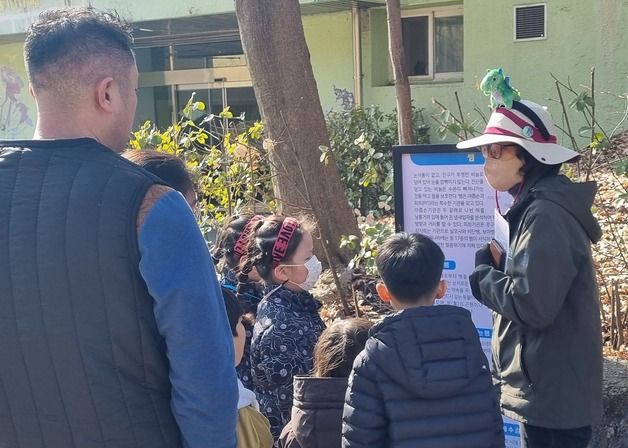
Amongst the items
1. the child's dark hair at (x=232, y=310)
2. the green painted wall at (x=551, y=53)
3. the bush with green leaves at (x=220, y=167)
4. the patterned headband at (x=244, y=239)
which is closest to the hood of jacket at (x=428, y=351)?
the child's dark hair at (x=232, y=310)

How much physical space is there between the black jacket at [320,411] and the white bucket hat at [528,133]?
1112mm

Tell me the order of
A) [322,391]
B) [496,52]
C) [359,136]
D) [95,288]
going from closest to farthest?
[95,288] → [322,391] → [359,136] → [496,52]

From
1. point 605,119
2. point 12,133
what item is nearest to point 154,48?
point 12,133

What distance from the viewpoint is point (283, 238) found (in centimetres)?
348

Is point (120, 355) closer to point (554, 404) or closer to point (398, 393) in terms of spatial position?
point (398, 393)

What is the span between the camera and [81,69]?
2.05 metres

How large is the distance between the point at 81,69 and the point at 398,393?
142 centimetres

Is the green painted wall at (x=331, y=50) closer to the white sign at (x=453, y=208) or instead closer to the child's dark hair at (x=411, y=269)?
the white sign at (x=453, y=208)

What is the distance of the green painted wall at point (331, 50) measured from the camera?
42.7 feet

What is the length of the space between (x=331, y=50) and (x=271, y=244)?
33.5ft

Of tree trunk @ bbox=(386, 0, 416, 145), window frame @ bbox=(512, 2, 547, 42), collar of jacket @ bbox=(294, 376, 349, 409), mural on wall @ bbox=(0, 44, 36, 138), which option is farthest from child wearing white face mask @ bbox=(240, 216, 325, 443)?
mural on wall @ bbox=(0, 44, 36, 138)

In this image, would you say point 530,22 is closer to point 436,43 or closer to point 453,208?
point 436,43

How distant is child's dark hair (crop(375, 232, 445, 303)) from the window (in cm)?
963

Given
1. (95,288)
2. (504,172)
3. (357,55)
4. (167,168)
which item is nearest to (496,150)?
(504,172)
